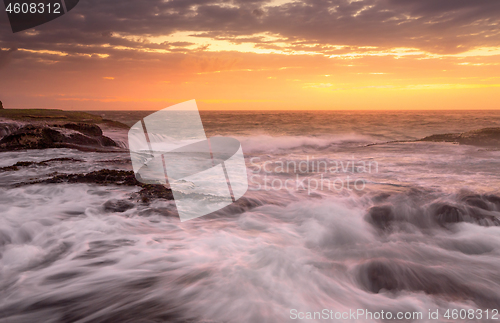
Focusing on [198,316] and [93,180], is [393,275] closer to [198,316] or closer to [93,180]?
[198,316]

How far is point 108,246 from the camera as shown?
12.7ft

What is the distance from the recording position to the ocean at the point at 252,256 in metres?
2.91

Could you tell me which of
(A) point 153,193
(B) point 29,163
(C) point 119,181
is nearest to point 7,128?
(B) point 29,163

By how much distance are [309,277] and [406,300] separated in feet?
3.47

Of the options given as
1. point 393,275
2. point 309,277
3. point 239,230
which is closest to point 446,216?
point 393,275

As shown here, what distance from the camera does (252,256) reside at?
385 cm

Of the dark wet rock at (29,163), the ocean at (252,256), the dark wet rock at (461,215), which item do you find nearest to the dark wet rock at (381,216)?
the ocean at (252,256)

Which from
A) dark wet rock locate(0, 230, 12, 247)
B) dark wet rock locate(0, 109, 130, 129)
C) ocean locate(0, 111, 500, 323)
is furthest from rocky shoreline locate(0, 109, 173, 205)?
dark wet rock locate(0, 109, 130, 129)

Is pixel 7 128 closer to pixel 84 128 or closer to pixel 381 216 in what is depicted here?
pixel 84 128

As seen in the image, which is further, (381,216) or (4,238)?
(381,216)

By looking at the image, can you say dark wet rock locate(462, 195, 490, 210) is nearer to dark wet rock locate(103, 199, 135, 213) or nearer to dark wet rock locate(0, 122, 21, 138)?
dark wet rock locate(103, 199, 135, 213)

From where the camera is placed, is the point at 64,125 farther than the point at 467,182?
Yes

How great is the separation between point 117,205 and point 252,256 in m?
2.64

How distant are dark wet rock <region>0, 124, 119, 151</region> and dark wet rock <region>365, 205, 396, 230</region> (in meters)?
9.44
